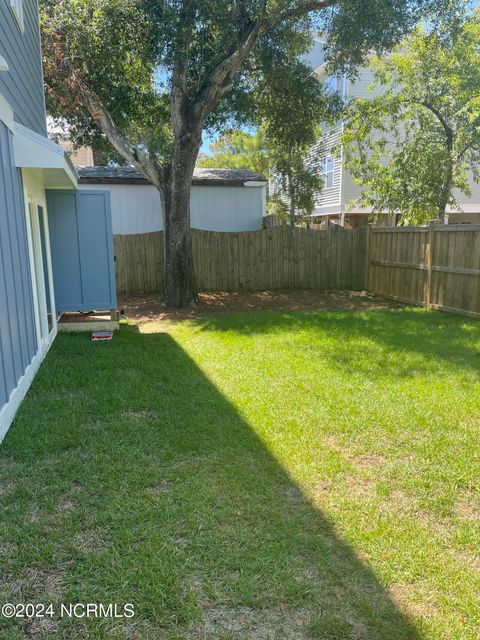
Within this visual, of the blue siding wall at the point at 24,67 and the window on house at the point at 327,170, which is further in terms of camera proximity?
the window on house at the point at 327,170

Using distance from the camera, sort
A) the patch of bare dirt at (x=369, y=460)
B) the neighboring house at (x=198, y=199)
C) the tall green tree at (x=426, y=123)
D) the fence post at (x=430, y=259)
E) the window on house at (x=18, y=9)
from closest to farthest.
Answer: the patch of bare dirt at (x=369, y=460) → the window on house at (x=18, y=9) → the fence post at (x=430, y=259) → the tall green tree at (x=426, y=123) → the neighboring house at (x=198, y=199)

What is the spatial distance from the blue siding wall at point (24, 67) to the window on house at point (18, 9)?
0.22ft

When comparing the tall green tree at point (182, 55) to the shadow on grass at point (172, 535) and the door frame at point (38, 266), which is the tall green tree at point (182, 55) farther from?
the shadow on grass at point (172, 535)

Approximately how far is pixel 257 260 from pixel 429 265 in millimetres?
4126

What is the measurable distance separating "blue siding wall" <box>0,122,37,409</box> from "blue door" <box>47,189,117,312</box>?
2.07 metres

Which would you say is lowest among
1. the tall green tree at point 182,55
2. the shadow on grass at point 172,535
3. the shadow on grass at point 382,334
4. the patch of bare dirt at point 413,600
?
the patch of bare dirt at point 413,600

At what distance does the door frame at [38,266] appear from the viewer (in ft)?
16.5

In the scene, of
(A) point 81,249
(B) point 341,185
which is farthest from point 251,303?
(B) point 341,185

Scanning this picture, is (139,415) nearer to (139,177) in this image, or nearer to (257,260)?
(257,260)

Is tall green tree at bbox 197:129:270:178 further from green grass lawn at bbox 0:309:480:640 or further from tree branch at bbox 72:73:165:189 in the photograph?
green grass lawn at bbox 0:309:480:640

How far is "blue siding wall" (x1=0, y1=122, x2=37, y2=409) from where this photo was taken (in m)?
3.55

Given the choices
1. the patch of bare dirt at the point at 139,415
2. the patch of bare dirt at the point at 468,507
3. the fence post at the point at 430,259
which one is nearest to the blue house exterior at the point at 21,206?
the patch of bare dirt at the point at 139,415

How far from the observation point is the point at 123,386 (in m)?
4.55

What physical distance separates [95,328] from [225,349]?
2299mm
